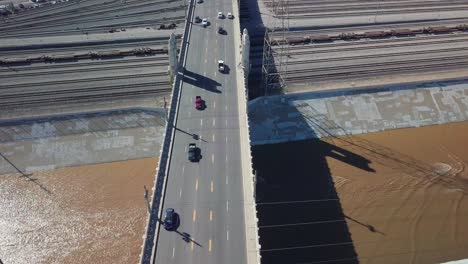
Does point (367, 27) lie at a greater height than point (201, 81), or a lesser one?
greater

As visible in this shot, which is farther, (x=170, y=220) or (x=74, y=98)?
(x=74, y=98)

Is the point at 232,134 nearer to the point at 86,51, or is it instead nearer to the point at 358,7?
the point at 86,51

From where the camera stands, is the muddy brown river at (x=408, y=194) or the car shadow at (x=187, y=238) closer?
the car shadow at (x=187, y=238)

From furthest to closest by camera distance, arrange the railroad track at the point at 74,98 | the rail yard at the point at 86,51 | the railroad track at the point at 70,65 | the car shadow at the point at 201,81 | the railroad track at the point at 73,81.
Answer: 1. the railroad track at the point at 70,65
2. the railroad track at the point at 73,81
3. the rail yard at the point at 86,51
4. the railroad track at the point at 74,98
5. the car shadow at the point at 201,81

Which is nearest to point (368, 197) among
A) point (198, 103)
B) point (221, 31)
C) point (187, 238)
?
point (198, 103)

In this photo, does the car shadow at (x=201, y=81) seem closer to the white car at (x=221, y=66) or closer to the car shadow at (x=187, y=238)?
the white car at (x=221, y=66)

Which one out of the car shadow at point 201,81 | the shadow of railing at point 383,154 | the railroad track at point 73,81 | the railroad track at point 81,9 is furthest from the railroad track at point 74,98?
the railroad track at point 81,9

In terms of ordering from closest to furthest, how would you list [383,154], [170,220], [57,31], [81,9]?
[170,220]
[383,154]
[57,31]
[81,9]
